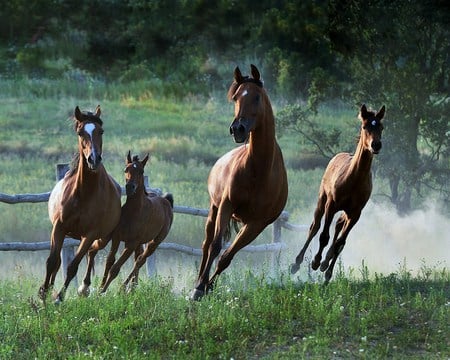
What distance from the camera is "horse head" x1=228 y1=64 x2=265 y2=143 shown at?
1000cm

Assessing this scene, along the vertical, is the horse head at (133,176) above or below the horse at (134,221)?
above

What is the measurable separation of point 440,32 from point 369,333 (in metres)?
14.7

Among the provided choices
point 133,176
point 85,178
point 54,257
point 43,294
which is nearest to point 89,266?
point 133,176

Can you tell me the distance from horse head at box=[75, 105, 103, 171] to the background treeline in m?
12.3

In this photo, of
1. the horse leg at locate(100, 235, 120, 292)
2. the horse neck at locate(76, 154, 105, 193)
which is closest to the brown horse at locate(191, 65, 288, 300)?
the horse neck at locate(76, 154, 105, 193)

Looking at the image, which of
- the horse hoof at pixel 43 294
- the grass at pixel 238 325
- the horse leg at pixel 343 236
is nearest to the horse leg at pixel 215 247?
the grass at pixel 238 325

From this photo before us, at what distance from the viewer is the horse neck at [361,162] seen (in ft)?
40.2

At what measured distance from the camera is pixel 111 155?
31469 millimetres

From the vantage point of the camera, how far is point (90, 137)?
1045 centimetres

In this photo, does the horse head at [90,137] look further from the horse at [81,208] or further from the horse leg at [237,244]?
the horse leg at [237,244]

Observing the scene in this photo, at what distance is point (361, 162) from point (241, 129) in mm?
2820

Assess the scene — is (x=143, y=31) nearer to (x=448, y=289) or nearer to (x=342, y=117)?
(x=342, y=117)

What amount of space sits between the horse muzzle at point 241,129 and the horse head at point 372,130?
2.14 m

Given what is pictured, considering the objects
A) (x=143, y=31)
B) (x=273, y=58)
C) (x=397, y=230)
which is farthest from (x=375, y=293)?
(x=143, y=31)
